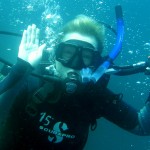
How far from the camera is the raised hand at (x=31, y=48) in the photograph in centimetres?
314

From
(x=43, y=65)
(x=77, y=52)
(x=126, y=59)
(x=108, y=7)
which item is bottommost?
(x=43, y=65)

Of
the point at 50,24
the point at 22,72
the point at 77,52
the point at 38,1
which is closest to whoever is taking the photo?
the point at 22,72

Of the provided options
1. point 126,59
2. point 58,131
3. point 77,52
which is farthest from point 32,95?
point 126,59

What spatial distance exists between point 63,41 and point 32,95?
2.86 ft

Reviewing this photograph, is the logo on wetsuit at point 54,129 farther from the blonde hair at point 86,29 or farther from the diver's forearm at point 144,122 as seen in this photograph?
the blonde hair at point 86,29

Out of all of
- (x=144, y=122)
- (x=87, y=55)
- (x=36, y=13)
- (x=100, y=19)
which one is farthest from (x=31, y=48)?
(x=36, y=13)

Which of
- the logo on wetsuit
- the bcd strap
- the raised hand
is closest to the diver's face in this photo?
the bcd strap

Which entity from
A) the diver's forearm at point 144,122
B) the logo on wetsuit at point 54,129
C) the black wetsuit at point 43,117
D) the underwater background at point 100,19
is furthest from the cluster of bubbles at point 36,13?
the logo on wetsuit at point 54,129

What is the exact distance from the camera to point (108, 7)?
22125 millimetres

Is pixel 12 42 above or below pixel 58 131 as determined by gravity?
above

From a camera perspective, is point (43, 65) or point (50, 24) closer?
point (43, 65)

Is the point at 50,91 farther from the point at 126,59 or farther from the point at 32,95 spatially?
the point at 126,59

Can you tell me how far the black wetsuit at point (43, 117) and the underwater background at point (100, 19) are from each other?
15.2 meters

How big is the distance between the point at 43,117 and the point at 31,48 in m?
0.81
